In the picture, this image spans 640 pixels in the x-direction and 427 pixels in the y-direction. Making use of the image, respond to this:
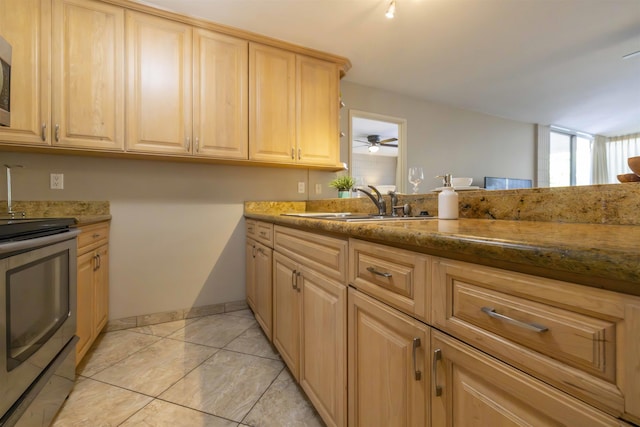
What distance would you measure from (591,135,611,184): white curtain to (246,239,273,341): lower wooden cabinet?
362 centimetres

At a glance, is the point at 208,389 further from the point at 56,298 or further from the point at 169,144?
the point at 169,144

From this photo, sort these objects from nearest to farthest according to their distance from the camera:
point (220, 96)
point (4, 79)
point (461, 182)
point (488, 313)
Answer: point (488, 313)
point (4, 79)
point (461, 182)
point (220, 96)

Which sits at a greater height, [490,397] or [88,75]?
[88,75]

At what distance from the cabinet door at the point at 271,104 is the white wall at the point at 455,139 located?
89cm

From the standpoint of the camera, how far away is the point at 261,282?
1955 millimetres

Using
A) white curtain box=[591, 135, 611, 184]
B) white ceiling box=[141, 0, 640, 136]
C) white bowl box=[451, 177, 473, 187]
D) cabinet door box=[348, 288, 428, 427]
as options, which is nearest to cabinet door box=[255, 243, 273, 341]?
cabinet door box=[348, 288, 428, 427]

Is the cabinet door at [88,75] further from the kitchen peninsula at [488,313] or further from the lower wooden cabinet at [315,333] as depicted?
the kitchen peninsula at [488,313]

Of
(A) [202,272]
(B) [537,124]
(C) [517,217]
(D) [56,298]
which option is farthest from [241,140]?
(B) [537,124]

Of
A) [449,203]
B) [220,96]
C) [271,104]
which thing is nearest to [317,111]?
[271,104]

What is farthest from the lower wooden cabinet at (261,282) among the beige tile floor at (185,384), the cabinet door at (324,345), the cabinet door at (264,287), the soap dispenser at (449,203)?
the soap dispenser at (449,203)

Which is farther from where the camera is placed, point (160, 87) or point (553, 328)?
point (160, 87)

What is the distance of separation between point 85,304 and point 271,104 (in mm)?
1905

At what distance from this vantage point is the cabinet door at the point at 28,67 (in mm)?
1656

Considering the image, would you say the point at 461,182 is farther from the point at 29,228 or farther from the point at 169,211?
the point at 169,211
